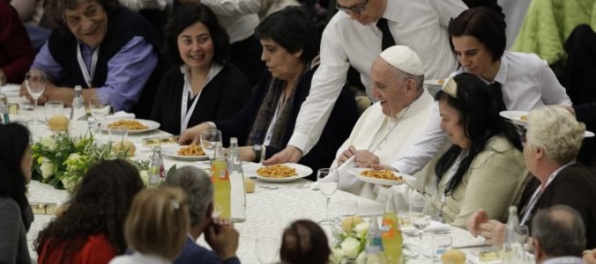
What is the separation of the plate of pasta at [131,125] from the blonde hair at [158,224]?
3.31 m

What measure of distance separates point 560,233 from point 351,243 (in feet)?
2.64

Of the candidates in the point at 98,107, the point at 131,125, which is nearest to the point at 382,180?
the point at 98,107

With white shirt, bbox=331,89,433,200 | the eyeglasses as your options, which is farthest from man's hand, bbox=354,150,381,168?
the eyeglasses

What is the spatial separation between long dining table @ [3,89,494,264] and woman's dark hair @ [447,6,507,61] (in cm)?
93

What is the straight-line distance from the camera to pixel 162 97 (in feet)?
24.6

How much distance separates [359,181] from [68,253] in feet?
5.85

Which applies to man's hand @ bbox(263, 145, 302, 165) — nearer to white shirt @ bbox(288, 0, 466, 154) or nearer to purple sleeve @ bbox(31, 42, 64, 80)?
white shirt @ bbox(288, 0, 466, 154)

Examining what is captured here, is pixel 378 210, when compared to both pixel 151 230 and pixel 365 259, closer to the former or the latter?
pixel 365 259

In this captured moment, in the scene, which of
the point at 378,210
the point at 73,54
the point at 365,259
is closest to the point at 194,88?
the point at 73,54

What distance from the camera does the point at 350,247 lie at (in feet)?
13.5

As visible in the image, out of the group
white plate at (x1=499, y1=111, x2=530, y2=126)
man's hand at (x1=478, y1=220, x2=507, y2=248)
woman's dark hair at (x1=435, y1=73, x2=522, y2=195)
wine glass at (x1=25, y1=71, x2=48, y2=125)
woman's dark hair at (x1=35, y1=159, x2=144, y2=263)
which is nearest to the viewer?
woman's dark hair at (x1=35, y1=159, x2=144, y2=263)

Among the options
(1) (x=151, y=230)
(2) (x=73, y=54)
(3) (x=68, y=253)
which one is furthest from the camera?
(2) (x=73, y=54)

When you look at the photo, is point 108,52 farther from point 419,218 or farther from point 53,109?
point 419,218

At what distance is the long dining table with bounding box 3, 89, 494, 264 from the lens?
14.9 ft
